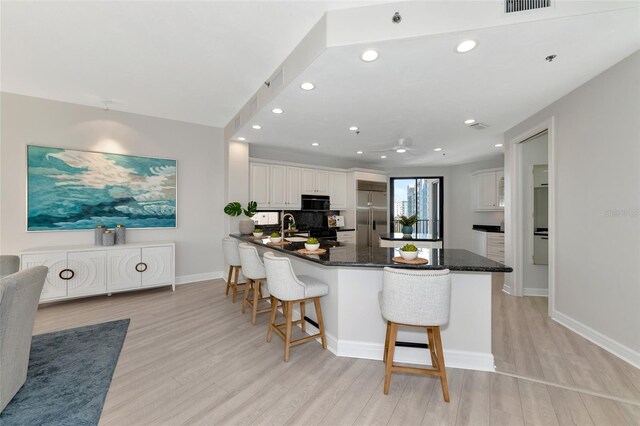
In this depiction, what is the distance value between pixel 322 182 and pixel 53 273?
15.1ft

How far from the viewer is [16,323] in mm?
1726

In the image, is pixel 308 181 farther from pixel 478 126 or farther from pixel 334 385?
pixel 334 385

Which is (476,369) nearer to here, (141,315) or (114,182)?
(141,315)

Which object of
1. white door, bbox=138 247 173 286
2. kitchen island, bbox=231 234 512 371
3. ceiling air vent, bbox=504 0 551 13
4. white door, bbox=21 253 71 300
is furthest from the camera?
white door, bbox=138 247 173 286

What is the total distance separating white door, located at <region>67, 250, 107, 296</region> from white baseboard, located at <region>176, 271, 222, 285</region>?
3.56ft

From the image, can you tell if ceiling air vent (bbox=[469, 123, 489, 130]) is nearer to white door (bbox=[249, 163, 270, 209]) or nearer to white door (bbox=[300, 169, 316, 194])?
white door (bbox=[300, 169, 316, 194])

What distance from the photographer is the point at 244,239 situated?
4.03 m

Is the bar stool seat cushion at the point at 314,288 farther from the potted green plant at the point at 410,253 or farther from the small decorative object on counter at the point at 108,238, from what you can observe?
the small decorative object on counter at the point at 108,238

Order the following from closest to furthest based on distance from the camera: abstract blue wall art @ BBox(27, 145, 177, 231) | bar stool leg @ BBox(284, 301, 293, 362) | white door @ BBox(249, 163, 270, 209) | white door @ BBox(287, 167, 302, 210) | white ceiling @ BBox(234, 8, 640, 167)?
white ceiling @ BBox(234, 8, 640, 167) → bar stool leg @ BBox(284, 301, 293, 362) → abstract blue wall art @ BBox(27, 145, 177, 231) → white door @ BBox(249, 163, 270, 209) → white door @ BBox(287, 167, 302, 210)

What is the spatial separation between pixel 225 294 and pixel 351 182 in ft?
12.1

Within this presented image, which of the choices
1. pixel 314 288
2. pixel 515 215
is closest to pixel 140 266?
pixel 314 288

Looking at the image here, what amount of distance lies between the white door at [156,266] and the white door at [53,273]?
857mm

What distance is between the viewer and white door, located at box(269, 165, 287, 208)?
17.1 ft

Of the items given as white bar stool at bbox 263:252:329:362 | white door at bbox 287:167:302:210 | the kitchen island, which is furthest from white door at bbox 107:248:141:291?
the kitchen island
